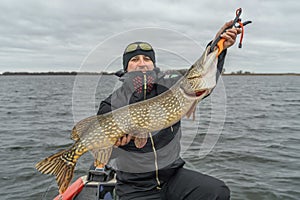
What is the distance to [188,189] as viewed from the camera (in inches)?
124

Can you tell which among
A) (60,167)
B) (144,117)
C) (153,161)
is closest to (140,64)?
(144,117)

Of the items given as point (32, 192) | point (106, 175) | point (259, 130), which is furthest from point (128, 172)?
point (259, 130)

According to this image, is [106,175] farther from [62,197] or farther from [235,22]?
[235,22]

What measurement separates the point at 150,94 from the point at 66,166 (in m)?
1.18

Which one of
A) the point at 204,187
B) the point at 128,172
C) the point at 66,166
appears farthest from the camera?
the point at 128,172

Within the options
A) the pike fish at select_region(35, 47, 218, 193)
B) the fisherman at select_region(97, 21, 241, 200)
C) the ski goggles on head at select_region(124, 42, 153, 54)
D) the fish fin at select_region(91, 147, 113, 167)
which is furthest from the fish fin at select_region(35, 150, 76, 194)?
the ski goggles on head at select_region(124, 42, 153, 54)

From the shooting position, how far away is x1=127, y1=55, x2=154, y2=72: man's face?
3.62 metres

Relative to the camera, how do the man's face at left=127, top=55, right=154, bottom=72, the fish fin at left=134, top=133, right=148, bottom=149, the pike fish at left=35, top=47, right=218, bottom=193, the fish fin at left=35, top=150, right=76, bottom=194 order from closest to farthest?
the fish fin at left=35, top=150, right=76, bottom=194 < the pike fish at left=35, top=47, right=218, bottom=193 < the fish fin at left=134, top=133, right=148, bottom=149 < the man's face at left=127, top=55, right=154, bottom=72

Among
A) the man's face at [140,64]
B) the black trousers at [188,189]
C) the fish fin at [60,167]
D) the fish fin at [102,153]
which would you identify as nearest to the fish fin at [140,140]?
the fish fin at [102,153]

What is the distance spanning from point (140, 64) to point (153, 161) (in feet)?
3.80

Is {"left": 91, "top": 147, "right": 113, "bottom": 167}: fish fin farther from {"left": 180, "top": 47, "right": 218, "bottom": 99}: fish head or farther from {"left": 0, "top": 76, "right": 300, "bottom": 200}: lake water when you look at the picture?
{"left": 180, "top": 47, "right": 218, "bottom": 99}: fish head

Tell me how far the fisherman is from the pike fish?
15cm

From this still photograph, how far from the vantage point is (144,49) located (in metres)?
3.72

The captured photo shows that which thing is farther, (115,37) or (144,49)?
(144,49)
